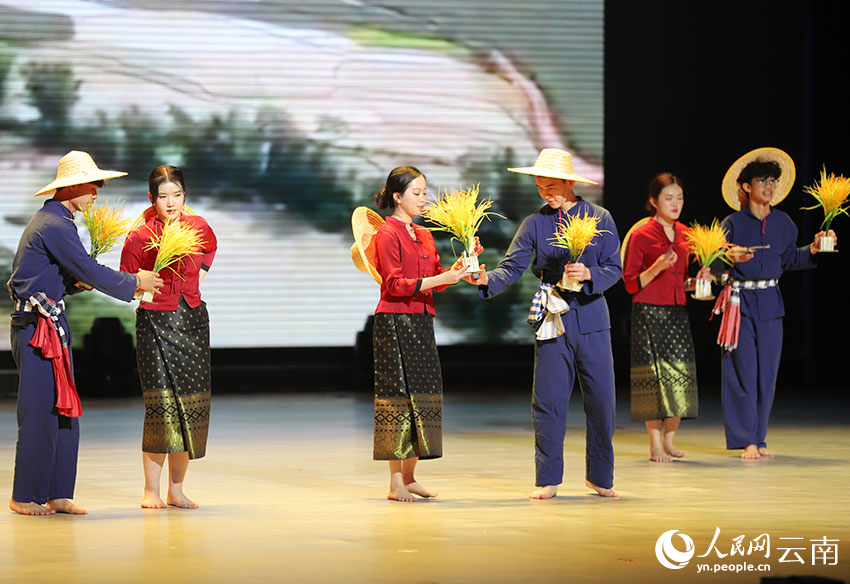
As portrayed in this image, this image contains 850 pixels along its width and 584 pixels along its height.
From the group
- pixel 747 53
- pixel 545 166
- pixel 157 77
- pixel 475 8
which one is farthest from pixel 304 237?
pixel 545 166

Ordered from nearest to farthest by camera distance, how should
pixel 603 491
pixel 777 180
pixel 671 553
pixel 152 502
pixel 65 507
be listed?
1. pixel 671 553
2. pixel 65 507
3. pixel 152 502
4. pixel 603 491
5. pixel 777 180

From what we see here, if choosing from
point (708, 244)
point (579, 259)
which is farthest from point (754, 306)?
point (579, 259)

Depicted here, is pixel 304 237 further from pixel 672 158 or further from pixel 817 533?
pixel 817 533

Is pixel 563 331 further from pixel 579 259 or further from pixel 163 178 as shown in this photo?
pixel 163 178

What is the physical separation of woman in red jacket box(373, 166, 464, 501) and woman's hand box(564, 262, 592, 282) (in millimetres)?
518

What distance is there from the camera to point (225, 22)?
33.9 feet

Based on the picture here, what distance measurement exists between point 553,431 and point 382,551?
1234mm

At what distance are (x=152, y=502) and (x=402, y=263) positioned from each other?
4.39 feet

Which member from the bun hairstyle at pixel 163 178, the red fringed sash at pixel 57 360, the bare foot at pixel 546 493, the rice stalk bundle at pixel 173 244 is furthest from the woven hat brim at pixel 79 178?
the bare foot at pixel 546 493

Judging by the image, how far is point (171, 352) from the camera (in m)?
5.01

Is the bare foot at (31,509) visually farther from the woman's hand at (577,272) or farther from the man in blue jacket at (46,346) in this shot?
the woman's hand at (577,272)

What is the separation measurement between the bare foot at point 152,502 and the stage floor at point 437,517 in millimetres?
44

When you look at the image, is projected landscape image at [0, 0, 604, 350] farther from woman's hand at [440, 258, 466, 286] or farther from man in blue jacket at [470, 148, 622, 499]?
woman's hand at [440, 258, 466, 286]

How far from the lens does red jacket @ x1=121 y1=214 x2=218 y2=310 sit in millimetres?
5016
